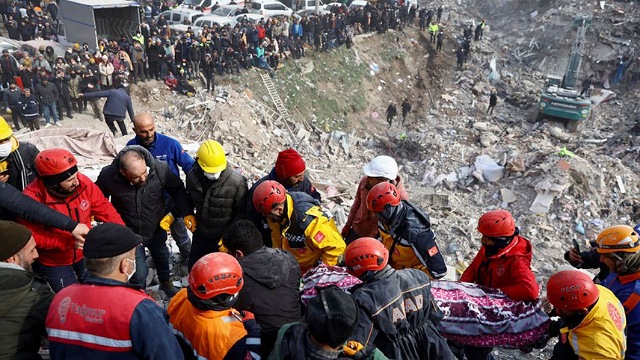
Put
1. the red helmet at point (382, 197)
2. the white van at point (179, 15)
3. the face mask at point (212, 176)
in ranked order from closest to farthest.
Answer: the red helmet at point (382, 197)
the face mask at point (212, 176)
the white van at point (179, 15)

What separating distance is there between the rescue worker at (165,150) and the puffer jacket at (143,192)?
21 cm

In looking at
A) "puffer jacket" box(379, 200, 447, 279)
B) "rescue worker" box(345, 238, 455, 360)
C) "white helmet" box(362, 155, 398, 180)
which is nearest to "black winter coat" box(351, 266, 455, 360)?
"rescue worker" box(345, 238, 455, 360)

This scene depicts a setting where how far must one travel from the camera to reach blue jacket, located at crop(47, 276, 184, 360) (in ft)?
7.20

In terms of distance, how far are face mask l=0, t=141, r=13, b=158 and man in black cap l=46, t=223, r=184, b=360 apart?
218 centimetres

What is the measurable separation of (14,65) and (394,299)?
1317 centimetres

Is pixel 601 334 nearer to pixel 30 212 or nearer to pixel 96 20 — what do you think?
pixel 30 212

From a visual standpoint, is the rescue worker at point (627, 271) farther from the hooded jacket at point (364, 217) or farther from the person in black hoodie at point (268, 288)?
the person in black hoodie at point (268, 288)

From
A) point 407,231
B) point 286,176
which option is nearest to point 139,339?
point 407,231

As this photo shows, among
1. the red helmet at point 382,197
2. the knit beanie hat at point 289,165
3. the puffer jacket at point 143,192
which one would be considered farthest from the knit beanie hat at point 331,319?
the puffer jacket at point 143,192

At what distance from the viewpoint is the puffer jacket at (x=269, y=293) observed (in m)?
2.99

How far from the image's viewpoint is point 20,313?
2441mm

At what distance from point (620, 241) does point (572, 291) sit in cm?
75

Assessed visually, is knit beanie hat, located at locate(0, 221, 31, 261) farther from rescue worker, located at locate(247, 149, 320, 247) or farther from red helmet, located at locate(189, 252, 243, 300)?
rescue worker, located at locate(247, 149, 320, 247)

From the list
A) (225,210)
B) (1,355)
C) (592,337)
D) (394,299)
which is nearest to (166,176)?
(225,210)
